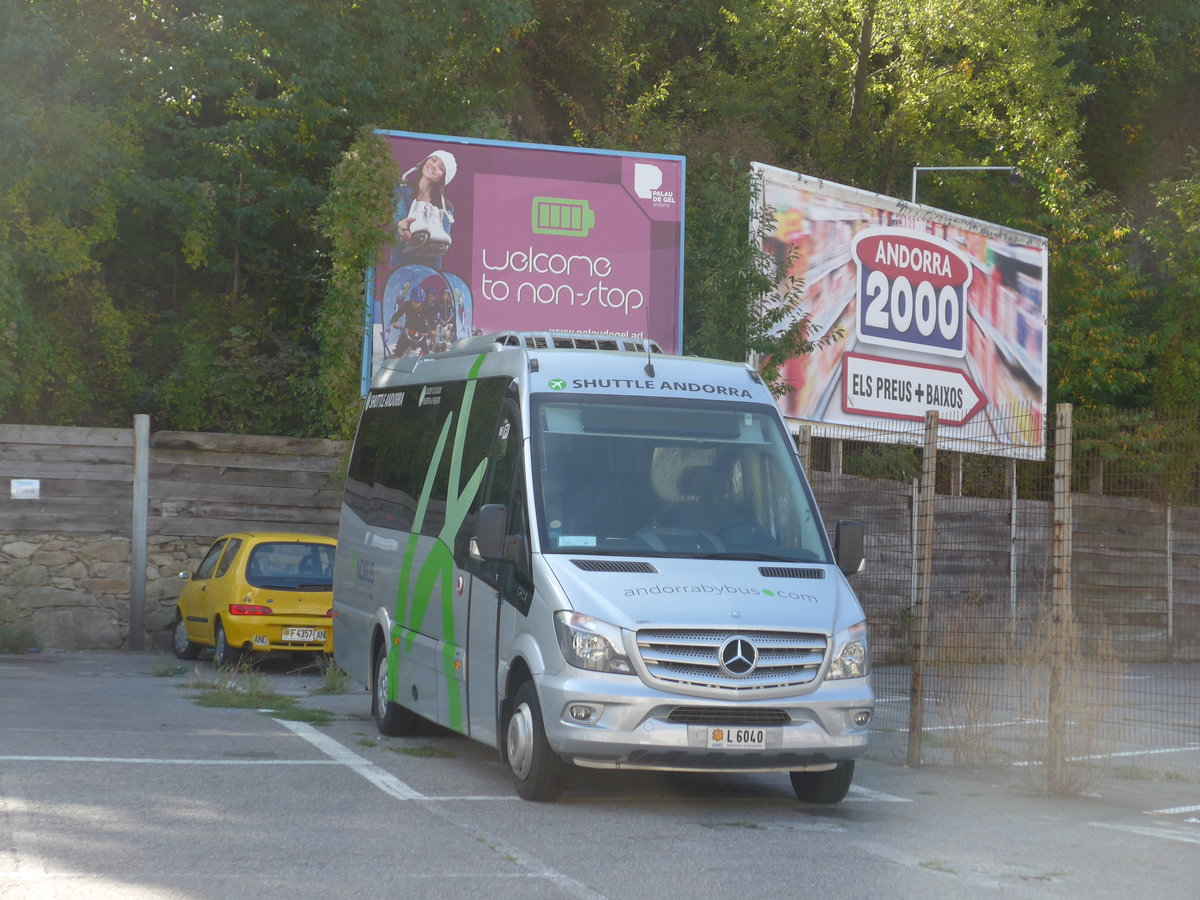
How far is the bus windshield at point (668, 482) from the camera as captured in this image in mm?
9438

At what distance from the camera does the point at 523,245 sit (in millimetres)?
20141

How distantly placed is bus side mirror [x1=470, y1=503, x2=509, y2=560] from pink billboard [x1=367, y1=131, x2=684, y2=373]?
1031 centimetres

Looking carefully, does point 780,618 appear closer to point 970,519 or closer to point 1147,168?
point 970,519

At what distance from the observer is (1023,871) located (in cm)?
760

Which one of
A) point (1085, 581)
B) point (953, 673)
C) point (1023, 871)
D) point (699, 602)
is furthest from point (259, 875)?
point (1085, 581)

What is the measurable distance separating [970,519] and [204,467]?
9429 millimetres

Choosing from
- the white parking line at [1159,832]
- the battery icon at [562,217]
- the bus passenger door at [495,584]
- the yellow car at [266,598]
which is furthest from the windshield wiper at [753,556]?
the battery icon at [562,217]

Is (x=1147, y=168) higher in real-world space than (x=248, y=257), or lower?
higher

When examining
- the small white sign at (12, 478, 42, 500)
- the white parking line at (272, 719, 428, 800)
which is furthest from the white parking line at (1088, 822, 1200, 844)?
the small white sign at (12, 478, 42, 500)

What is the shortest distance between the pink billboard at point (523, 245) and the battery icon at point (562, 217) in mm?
13

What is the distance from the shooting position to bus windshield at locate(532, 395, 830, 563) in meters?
9.44

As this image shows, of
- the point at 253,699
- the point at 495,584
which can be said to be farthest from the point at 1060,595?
the point at 253,699

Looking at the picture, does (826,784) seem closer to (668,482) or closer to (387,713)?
(668,482)

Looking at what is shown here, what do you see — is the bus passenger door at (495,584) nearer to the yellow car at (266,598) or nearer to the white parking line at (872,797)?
the white parking line at (872,797)
